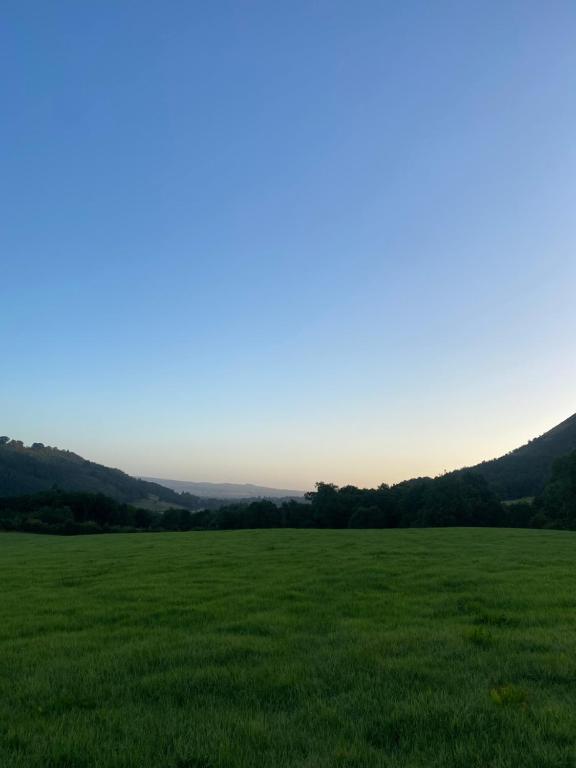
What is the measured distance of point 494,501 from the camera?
67500 mm

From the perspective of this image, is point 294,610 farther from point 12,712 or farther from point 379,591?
point 12,712

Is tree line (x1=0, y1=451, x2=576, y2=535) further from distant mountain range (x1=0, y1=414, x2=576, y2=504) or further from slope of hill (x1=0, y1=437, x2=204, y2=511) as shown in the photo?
slope of hill (x1=0, y1=437, x2=204, y2=511)

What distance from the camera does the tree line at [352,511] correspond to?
60.5m

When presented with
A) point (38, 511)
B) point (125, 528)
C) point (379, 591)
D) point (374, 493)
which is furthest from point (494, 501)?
point (38, 511)

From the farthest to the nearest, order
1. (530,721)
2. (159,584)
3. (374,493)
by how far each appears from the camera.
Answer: (374,493)
(159,584)
(530,721)

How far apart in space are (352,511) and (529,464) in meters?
60.3

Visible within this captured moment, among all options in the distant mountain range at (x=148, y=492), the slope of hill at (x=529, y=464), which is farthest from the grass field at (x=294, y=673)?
the slope of hill at (x=529, y=464)

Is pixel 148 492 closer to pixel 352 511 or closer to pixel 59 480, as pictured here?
pixel 59 480

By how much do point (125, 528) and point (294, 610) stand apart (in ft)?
232

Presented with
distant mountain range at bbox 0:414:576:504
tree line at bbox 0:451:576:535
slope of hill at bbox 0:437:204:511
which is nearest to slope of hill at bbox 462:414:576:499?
distant mountain range at bbox 0:414:576:504

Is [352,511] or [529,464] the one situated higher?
[529,464]

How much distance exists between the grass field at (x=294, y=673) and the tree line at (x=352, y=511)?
52.6 meters

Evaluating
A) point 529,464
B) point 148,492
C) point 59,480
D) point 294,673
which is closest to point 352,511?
point 529,464

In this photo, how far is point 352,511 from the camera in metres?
73.2
